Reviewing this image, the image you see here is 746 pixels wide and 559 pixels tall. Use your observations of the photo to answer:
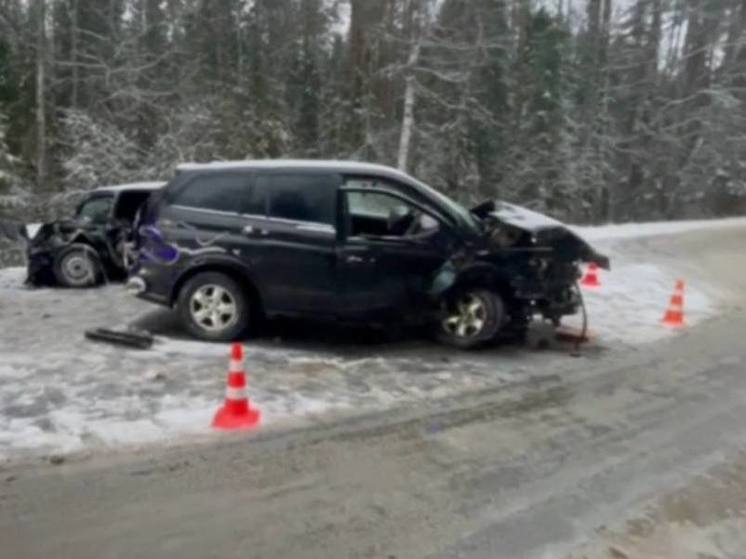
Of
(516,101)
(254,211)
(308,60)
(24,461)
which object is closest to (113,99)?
(308,60)

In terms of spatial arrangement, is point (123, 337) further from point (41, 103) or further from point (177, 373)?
point (41, 103)

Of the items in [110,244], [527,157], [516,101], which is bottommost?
[110,244]

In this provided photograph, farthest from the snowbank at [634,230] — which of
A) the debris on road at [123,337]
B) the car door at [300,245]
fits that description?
the debris on road at [123,337]

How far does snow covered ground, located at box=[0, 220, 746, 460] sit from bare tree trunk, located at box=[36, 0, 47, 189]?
58.7ft

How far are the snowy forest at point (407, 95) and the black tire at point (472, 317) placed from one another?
1722 centimetres

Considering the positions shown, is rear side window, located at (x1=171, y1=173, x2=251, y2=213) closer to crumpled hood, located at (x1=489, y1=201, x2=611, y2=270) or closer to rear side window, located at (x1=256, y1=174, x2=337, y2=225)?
rear side window, located at (x1=256, y1=174, x2=337, y2=225)

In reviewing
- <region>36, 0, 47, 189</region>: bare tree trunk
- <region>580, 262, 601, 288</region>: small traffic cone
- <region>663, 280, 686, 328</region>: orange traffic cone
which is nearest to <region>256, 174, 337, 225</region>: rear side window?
<region>663, 280, 686, 328</region>: orange traffic cone

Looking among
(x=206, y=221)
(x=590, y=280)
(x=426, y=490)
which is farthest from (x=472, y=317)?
(x=590, y=280)

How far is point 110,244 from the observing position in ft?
38.4

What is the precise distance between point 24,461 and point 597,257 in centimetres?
592

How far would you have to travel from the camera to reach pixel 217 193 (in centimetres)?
818

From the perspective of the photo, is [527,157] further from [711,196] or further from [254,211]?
[254,211]

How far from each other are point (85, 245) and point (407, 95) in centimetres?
1528

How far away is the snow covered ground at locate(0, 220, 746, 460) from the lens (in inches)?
223
